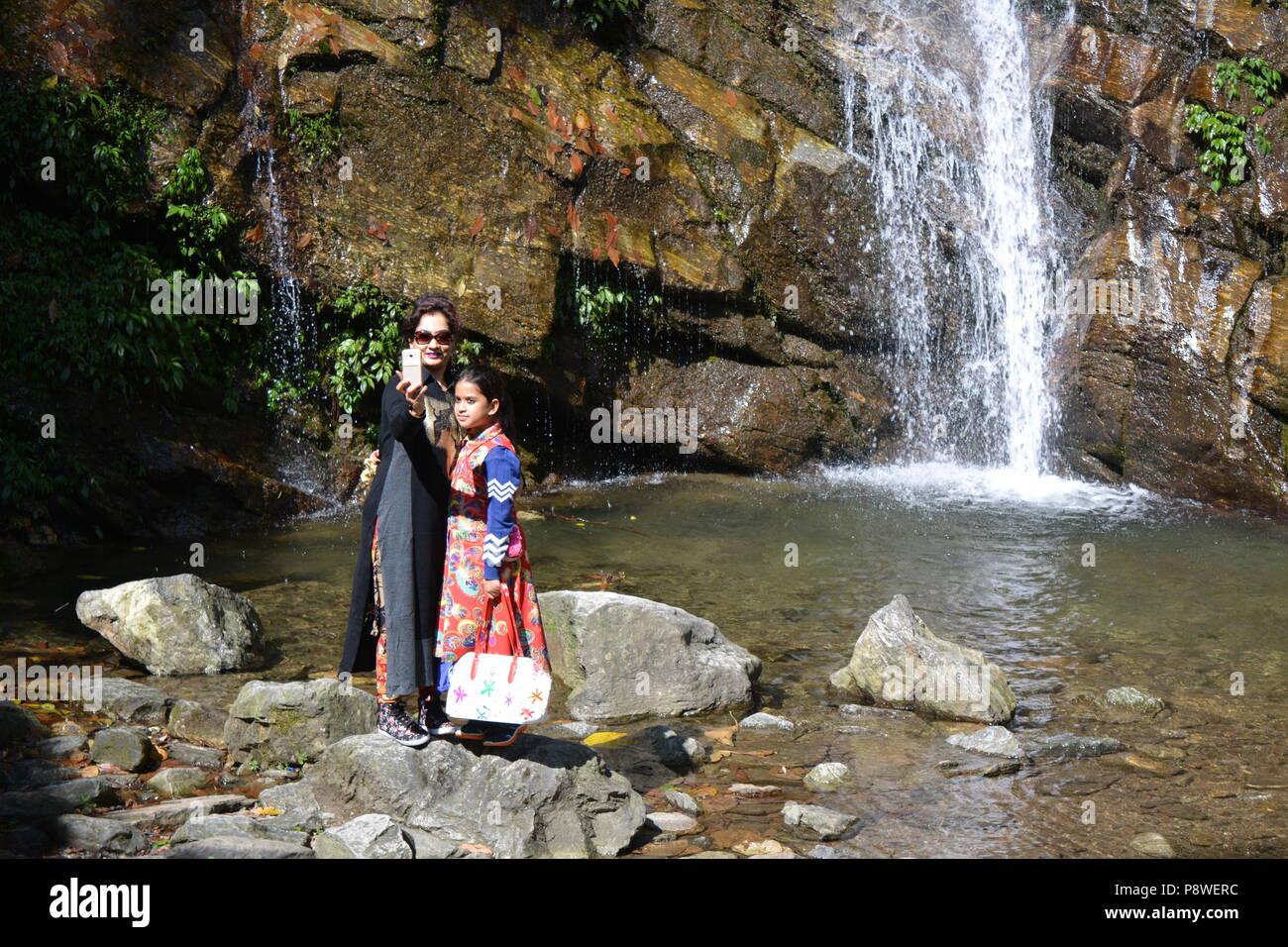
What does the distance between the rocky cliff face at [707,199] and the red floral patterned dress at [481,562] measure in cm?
791

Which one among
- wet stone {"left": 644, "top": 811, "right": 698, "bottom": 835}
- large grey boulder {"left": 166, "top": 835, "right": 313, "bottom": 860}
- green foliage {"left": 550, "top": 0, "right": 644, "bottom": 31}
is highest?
green foliage {"left": 550, "top": 0, "right": 644, "bottom": 31}

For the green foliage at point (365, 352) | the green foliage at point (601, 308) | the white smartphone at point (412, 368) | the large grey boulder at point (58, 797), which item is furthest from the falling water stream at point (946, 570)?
the white smartphone at point (412, 368)

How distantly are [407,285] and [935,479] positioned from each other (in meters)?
6.66

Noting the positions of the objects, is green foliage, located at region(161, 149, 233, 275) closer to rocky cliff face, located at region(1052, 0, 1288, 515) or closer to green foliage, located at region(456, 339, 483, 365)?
green foliage, located at region(456, 339, 483, 365)

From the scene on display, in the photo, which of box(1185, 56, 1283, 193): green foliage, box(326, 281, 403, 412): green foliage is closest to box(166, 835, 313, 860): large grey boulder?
box(326, 281, 403, 412): green foliage

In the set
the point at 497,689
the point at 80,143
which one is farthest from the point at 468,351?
the point at 497,689

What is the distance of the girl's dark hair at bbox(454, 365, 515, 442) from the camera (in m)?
4.41

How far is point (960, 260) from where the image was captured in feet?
46.7

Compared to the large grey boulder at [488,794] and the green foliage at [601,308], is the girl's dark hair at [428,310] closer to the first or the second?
the large grey boulder at [488,794]

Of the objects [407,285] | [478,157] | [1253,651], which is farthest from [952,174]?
[1253,651]

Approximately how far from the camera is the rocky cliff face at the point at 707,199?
11852 millimetres

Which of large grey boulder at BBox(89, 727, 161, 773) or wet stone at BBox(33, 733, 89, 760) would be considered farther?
wet stone at BBox(33, 733, 89, 760)

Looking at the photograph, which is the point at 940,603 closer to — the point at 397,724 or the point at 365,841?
the point at 397,724

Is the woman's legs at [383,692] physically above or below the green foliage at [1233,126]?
below
